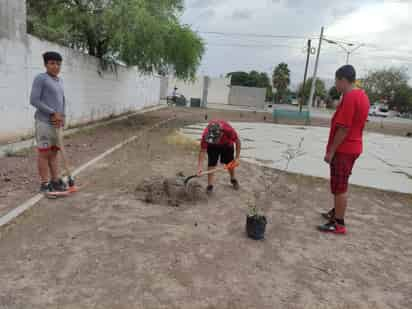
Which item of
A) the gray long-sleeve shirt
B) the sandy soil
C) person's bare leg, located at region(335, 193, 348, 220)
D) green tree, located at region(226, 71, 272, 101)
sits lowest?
the sandy soil

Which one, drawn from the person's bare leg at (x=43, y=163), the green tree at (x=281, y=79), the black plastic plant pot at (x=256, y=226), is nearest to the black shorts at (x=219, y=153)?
the black plastic plant pot at (x=256, y=226)

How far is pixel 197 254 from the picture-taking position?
9.90 feet

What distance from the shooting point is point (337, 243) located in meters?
3.48

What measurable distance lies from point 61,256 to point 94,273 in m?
0.44

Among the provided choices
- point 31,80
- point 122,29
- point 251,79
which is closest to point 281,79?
A: point 251,79

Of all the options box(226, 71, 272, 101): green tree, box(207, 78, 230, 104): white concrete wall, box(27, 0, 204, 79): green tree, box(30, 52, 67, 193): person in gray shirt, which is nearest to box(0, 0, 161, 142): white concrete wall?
box(27, 0, 204, 79): green tree

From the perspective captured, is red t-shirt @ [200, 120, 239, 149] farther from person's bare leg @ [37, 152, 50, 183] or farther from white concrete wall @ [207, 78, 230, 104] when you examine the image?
white concrete wall @ [207, 78, 230, 104]

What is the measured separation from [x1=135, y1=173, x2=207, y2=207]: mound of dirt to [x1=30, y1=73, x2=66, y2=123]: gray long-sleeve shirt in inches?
61.0

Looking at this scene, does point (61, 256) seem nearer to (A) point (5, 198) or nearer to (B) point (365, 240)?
(A) point (5, 198)

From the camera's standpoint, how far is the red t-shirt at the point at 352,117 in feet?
11.0

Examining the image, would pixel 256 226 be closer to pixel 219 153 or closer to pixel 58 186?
pixel 219 153

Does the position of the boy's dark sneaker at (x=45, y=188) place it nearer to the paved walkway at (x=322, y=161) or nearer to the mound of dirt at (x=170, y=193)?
the mound of dirt at (x=170, y=193)

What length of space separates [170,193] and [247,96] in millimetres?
38386

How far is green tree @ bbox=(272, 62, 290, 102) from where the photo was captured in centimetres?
6338
